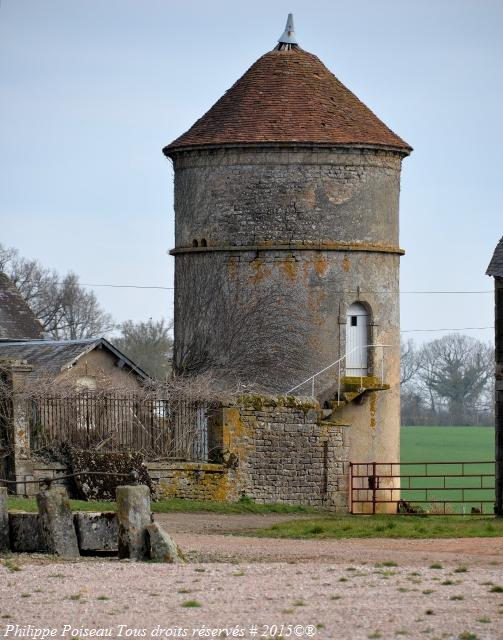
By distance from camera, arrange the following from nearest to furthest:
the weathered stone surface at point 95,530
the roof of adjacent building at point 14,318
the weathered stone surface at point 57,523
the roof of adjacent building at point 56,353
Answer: the weathered stone surface at point 57,523 → the weathered stone surface at point 95,530 → the roof of adjacent building at point 56,353 → the roof of adjacent building at point 14,318

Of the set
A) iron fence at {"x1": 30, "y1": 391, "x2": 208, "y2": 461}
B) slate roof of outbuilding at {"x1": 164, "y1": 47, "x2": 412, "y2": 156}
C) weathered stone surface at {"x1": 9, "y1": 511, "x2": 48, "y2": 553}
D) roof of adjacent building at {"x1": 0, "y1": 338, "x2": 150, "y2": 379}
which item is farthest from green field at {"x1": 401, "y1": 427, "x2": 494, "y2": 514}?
weathered stone surface at {"x1": 9, "y1": 511, "x2": 48, "y2": 553}

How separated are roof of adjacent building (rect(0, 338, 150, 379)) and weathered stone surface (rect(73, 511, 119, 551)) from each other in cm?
1876

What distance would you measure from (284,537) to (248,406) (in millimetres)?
8846

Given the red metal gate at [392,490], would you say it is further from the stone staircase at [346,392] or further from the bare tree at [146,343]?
the bare tree at [146,343]

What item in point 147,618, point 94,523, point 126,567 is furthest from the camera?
point 94,523

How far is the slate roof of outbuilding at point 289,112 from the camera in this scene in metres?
39.5

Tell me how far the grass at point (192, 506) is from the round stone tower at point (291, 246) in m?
6.10

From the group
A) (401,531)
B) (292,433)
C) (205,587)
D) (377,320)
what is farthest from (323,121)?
(205,587)

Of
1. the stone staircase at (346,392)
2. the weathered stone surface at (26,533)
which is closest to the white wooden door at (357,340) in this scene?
the stone staircase at (346,392)

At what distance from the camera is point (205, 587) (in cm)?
1808

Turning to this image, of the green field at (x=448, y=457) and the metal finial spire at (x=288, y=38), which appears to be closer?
the metal finial spire at (x=288, y=38)

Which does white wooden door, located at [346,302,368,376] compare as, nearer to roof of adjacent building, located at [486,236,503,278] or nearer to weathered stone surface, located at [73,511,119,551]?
roof of adjacent building, located at [486,236,503,278]

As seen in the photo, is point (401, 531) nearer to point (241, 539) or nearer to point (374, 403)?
point (241, 539)

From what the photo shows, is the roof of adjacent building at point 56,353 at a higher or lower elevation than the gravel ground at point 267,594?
higher
